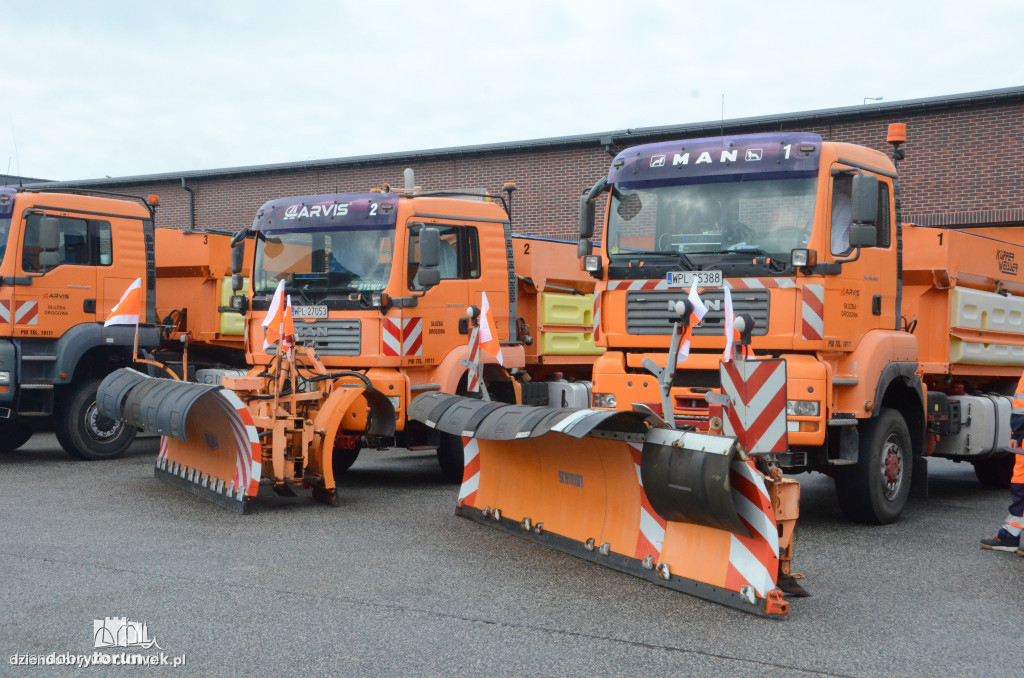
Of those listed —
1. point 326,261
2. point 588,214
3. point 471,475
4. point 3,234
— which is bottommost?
point 471,475

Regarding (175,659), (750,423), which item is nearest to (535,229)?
(750,423)

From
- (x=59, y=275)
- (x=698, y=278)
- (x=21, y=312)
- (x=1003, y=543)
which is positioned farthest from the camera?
(x=59, y=275)

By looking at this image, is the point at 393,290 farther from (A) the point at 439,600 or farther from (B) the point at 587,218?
(A) the point at 439,600

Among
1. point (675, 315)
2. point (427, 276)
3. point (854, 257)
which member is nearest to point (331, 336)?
point (427, 276)

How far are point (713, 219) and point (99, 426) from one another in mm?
7955

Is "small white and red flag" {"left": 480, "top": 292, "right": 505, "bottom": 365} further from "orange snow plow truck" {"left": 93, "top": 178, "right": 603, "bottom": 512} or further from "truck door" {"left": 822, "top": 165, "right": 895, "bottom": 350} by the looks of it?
"truck door" {"left": 822, "top": 165, "right": 895, "bottom": 350}

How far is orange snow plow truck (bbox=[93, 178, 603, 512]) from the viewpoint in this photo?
29.9ft

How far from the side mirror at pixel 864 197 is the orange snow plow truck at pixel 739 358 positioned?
11 mm

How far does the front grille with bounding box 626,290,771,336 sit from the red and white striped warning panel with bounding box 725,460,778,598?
248 centimetres

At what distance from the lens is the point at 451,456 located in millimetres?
11016

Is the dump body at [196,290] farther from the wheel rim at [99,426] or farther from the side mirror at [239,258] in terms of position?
the side mirror at [239,258]

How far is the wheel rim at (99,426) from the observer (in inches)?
496

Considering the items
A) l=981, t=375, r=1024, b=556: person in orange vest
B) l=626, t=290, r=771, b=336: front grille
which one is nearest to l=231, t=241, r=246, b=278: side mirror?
l=626, t=290, r=771, b=336: front grille

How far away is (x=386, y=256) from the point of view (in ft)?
34.5
